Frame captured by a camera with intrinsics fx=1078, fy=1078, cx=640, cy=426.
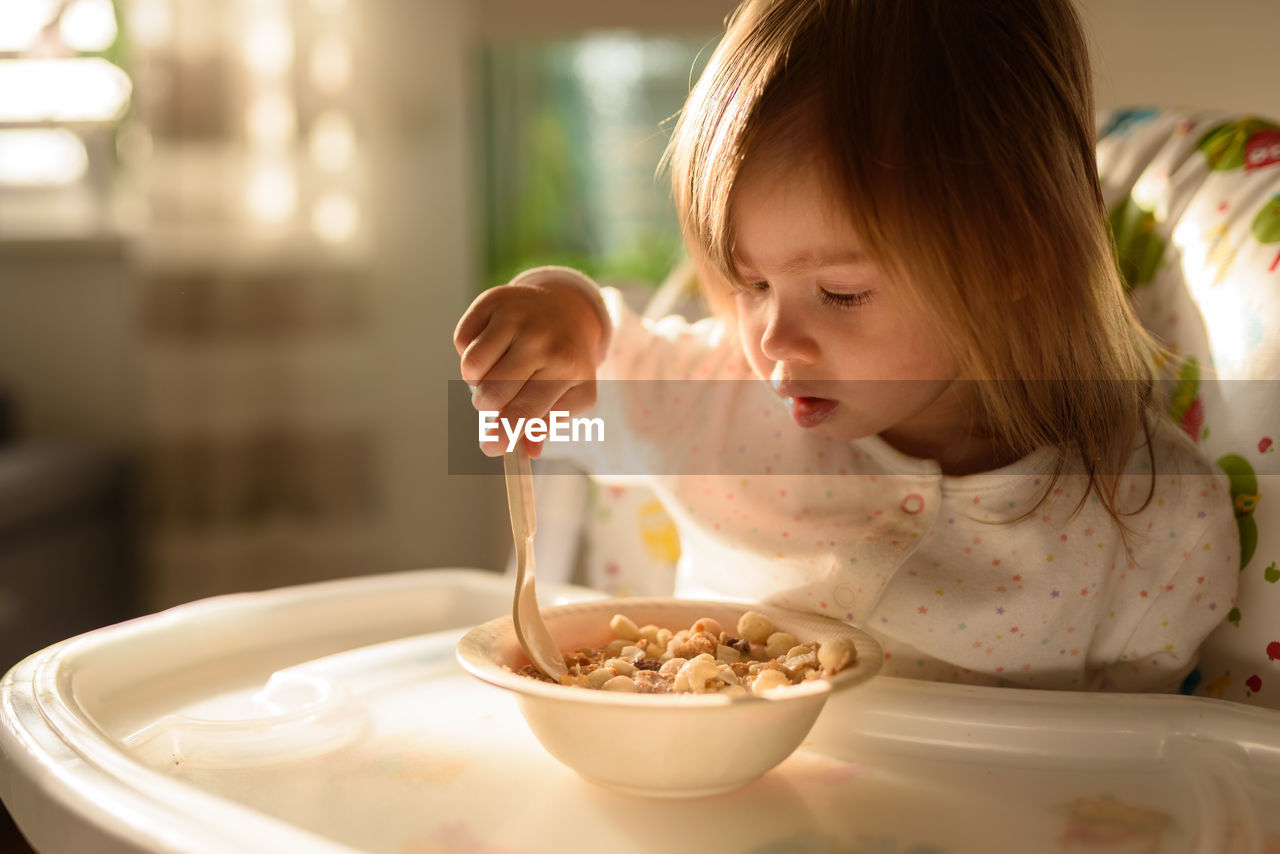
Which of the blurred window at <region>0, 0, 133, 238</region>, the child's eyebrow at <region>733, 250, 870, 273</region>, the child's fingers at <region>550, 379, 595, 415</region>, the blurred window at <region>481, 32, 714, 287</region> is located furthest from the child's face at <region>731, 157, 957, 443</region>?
the blurred window at <region>0, 0, 133, 238</region>

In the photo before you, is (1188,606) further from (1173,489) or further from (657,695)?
(657,695)

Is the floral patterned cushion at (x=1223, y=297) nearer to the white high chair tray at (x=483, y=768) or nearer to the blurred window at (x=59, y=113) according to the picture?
the white high chair tray at (x=483, y=768)

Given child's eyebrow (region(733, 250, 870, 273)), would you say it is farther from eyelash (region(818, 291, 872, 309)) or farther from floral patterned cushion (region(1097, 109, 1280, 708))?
floral patterned cushion (region(1097, 109, 1280, 708))

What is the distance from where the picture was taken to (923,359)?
2.11 ft

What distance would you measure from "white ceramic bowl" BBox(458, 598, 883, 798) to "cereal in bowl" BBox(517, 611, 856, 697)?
0.05 feet

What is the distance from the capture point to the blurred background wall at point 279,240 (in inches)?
80.2

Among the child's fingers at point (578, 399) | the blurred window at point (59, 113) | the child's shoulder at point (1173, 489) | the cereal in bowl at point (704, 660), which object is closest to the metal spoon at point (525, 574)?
the cereal in bowl at point (704, 660)

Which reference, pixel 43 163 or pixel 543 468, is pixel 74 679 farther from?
pixel 43 163

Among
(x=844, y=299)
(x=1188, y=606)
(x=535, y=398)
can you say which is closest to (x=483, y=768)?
(x=535, y=398)

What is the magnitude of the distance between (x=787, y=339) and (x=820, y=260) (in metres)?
0.05

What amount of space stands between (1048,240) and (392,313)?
1.69 meters

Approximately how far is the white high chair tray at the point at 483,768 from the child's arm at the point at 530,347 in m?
0.17

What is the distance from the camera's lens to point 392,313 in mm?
2135


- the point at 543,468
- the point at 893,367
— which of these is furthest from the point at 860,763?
the point at 543,468
